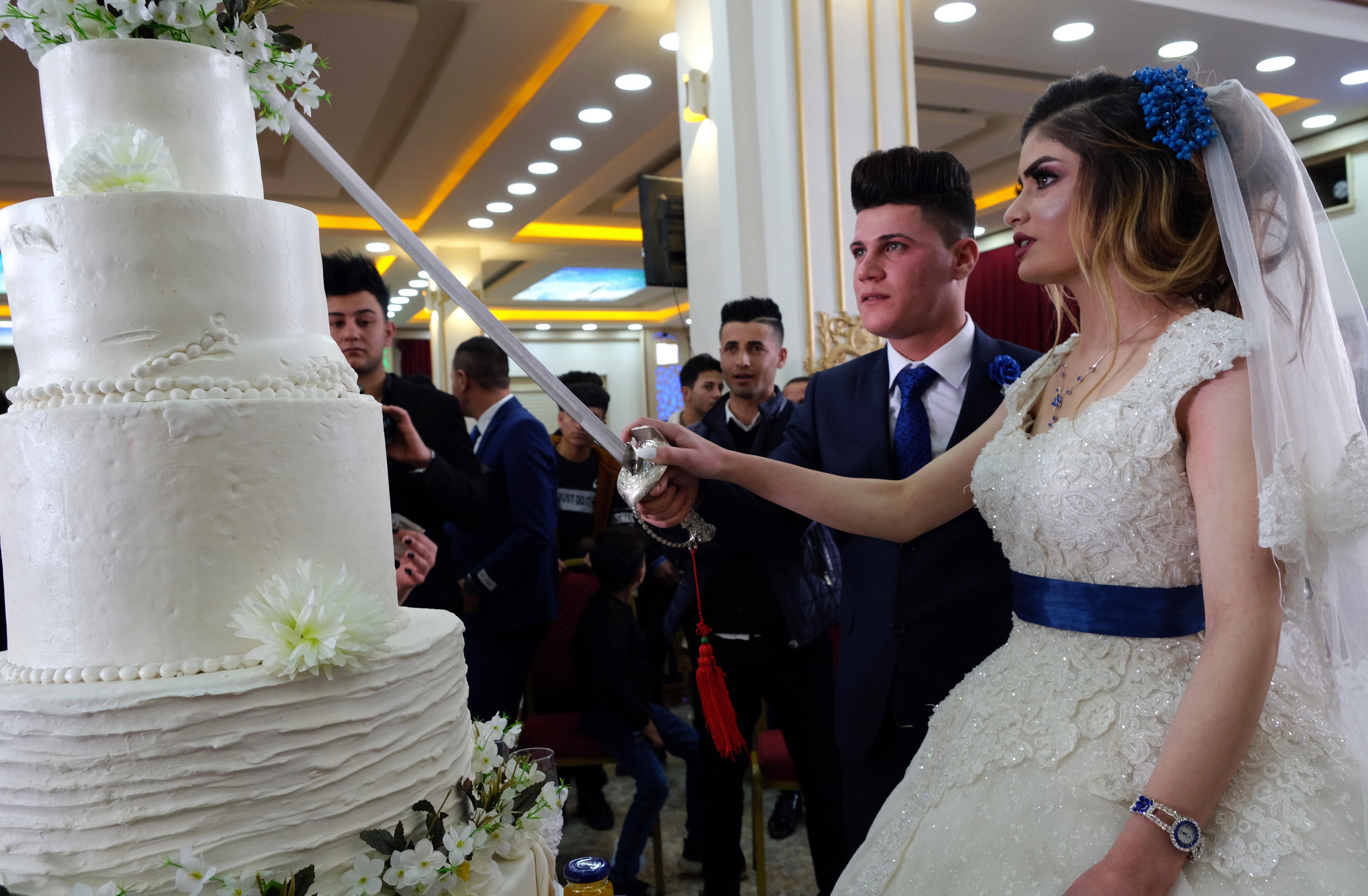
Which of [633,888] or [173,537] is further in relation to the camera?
[633,888]

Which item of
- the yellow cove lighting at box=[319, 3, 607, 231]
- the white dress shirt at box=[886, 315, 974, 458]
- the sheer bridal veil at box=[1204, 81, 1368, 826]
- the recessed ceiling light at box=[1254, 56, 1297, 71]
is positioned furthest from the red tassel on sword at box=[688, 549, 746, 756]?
the recessed ceiling light at box=[1254, 56, 1297, 71]

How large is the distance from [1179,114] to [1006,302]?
9.54 m

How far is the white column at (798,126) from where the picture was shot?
4227 mm

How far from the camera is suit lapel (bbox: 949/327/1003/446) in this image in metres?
1.97

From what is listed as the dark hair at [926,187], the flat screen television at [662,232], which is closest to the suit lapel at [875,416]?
the dark hair at [926,187]

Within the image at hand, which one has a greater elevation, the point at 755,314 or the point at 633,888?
the point at 755,314

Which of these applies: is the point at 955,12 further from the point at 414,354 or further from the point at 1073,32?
the point at 414,354

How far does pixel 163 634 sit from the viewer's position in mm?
1146

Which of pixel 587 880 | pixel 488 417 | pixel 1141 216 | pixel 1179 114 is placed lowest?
pixel 587 880

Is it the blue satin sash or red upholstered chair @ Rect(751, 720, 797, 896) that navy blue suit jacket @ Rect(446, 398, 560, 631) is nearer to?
red upholstered chair @ Rect(751, 720, 797, 896)

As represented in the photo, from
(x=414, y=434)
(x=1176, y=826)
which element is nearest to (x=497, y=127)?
(x=414, y=434)

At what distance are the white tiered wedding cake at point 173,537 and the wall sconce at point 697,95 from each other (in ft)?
10.9

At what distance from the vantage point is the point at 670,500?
1871mm

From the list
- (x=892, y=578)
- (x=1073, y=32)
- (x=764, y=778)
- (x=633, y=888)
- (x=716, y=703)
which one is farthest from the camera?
(x=1073, y=32)
